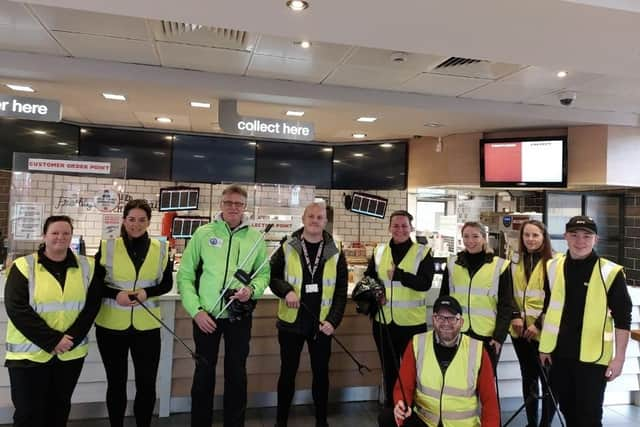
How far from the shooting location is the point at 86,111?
17.3 ft

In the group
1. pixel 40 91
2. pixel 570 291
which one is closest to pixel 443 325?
pixel 570 291

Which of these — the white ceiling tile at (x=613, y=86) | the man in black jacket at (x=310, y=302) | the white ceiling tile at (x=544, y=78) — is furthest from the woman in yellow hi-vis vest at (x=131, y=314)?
the white ceiling tile at (x=613, y=86)

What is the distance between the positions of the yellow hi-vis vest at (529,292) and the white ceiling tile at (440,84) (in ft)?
5.48

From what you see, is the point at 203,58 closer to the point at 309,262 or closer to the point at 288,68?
the point at 288,68

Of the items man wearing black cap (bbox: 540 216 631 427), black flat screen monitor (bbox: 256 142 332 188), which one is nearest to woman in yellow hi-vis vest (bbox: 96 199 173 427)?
man wearing black cap (bbox: 540 216 631 427)

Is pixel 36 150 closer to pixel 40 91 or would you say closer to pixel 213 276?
pixel 40 91

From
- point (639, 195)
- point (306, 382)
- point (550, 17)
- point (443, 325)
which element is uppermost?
point (550, 17)

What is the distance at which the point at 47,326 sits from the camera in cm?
229

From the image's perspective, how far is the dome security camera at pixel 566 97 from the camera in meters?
4.21

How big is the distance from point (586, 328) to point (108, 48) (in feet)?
12.2

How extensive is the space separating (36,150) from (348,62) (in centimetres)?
431

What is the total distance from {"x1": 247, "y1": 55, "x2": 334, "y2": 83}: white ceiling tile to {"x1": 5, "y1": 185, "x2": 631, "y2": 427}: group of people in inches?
51.8

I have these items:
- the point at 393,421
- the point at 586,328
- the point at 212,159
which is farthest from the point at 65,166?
the point at 586,328

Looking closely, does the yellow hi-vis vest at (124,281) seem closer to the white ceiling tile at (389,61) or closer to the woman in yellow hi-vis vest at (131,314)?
the woman in yellow hi-vis vest at (131,314)
